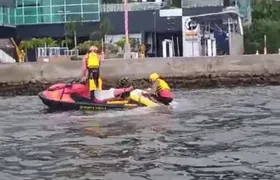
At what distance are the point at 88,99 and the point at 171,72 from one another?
13.0 meters

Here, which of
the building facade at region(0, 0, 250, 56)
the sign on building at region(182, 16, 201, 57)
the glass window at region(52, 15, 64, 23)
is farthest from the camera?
the glass window at region(52, 15, 64, 23)

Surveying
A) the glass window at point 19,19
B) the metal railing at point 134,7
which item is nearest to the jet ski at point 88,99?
the metal railing at point 134,7

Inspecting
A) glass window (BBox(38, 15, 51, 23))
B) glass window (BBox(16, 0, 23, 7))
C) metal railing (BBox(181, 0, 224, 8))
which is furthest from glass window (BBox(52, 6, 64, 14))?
metal railing (BBox(181, 0, 224, 8))

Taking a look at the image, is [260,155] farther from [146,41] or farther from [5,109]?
[146,41]

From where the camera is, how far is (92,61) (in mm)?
21234

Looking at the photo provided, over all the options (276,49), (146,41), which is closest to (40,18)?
(146,41)

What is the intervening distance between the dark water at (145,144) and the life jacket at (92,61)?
188 cm

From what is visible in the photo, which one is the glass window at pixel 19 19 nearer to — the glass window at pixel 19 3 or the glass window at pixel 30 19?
the glass window at pixel 30 19

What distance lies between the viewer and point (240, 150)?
488 inches

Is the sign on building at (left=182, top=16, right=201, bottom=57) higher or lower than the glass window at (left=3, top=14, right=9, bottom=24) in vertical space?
lower

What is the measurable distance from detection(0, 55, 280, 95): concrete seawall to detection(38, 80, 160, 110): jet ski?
1162 centimetres

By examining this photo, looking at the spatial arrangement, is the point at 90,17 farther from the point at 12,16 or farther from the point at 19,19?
the point at 12,16

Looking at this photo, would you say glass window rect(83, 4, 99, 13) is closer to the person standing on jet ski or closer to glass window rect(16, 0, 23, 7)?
glass window rect(16, 0, 23, 7)

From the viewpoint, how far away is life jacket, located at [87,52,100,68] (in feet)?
69.5
